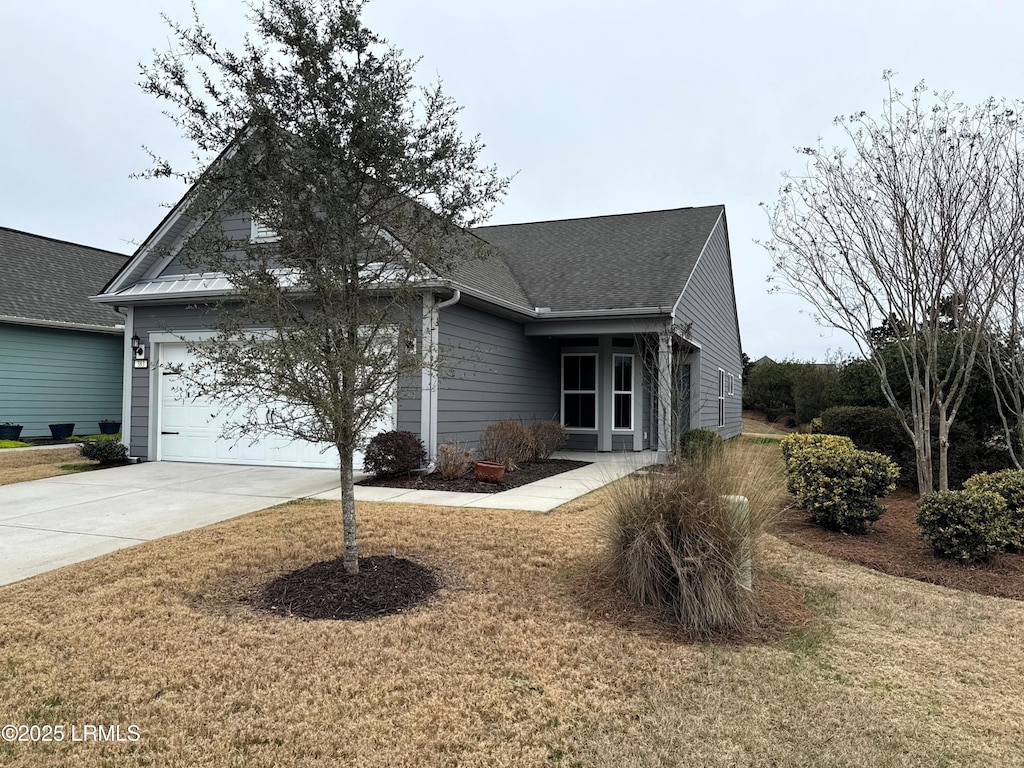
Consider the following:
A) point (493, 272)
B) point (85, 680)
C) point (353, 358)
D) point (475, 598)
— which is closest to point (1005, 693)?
point (475, 598)

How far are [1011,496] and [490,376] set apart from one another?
7.58 metres

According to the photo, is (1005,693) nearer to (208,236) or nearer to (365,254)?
(365,254)

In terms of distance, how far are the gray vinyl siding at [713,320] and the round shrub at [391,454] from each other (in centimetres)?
573

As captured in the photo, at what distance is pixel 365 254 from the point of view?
486 centimetres

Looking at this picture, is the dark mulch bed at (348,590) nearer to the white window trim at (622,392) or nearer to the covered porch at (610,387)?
the covered porch at (610,387)

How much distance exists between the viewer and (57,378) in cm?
1584

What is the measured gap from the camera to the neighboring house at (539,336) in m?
10.6

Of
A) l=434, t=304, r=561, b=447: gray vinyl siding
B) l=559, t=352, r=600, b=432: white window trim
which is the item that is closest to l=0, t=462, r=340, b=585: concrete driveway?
l=434, t=304, r=561, b=447: gray vinyl siding

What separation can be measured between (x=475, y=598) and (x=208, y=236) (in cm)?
322

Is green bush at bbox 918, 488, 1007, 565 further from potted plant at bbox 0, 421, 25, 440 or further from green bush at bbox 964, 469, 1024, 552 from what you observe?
potted plant at bbox 0, 421, 25, 440

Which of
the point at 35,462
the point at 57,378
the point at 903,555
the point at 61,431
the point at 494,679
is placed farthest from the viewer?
the point at 57,378

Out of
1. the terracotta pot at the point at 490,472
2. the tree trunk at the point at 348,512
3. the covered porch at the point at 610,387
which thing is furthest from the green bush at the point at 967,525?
the covered porch at the point at 610,387

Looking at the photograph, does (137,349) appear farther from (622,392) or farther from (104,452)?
(622,392)

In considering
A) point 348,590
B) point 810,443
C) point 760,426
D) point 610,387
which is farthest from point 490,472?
point 760,426
